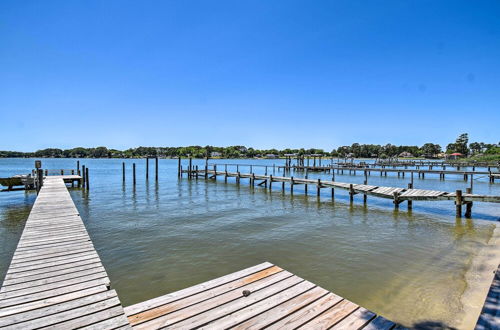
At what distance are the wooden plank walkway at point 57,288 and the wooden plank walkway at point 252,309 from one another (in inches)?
21.3

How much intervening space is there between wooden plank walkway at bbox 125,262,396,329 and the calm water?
104 inches

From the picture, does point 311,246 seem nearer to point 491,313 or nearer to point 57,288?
Answer: point 491,313

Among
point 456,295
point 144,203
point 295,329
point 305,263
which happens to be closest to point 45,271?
point 295,329

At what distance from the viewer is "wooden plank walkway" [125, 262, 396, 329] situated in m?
3.92

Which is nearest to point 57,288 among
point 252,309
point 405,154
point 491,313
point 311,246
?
point 252,309

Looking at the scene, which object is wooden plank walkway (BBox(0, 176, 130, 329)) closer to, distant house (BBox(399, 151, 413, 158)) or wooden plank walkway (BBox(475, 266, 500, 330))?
wooden plank walkway (BBox(475, 266, 500, 330))

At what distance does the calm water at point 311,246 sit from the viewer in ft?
24.4

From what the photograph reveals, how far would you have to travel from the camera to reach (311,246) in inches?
434

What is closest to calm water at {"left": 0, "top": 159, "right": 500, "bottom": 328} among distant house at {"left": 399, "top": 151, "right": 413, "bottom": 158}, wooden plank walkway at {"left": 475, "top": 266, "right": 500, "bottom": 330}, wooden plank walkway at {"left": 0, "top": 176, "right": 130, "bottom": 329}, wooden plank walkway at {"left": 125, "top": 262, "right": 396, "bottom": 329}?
wooden plank walkway at {"left": 475, "top": 266, "right": 500, "bottom": 330}

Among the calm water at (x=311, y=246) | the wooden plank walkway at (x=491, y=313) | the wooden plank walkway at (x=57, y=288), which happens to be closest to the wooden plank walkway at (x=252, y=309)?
the wooden plank walkway at (x=57, y=288)

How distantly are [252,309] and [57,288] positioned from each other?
3.49m

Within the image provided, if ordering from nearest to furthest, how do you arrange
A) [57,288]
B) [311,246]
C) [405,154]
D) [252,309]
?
[252,309], [57,288], [311,246], [405,154]

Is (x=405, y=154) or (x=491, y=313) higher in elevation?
(x=405, y=154)

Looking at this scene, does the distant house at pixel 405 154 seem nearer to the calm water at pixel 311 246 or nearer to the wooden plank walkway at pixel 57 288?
the calm water at pixel 311 246
